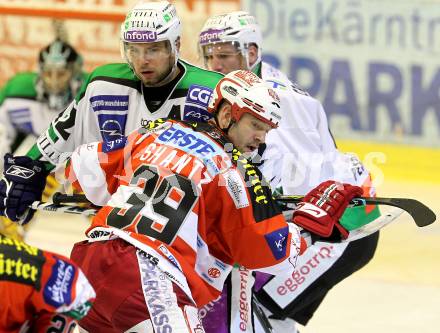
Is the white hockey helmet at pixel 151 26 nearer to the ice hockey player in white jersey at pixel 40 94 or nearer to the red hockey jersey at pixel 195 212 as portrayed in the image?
the red hockey jersey at pixel 195 212

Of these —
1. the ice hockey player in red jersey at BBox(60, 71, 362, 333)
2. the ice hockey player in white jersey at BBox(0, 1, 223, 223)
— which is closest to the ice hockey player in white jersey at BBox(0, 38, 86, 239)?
the ice hockey player in white jersey at BBox(0, 1, 223, 223)

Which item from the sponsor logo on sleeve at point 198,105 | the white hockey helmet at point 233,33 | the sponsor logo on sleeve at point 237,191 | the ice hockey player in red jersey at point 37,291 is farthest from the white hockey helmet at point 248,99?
the white hockey helmet at point 233,33

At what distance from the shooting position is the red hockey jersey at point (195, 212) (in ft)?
13.2

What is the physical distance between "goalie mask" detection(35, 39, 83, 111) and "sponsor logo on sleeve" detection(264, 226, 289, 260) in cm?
430

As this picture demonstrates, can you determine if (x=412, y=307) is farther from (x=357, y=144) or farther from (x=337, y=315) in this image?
(x=357, y=144)

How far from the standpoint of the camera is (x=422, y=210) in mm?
4461

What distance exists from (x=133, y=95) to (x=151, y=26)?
301 mm

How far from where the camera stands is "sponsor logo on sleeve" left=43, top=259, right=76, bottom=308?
3395 millimetres

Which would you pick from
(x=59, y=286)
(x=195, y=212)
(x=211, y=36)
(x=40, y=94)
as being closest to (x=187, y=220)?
(x=195, y=212)

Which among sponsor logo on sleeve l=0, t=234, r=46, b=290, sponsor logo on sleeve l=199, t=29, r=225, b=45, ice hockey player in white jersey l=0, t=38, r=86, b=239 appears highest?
sponsor logo on sleeve l=0, t=234, r=46, b=290

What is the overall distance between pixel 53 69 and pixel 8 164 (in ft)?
11.3

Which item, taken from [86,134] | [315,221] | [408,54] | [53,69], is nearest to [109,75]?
[86,134]

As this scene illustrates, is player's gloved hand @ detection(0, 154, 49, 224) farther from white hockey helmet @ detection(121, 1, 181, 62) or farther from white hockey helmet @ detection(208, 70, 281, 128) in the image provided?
white hockey helmet @ detection(208, 70, 281, 128)

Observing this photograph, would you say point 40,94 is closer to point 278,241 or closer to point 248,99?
point 248,99
